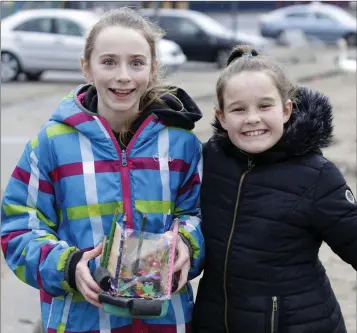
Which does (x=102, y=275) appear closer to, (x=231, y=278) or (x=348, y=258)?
(x=231, y=278)

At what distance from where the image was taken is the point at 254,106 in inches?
96.0

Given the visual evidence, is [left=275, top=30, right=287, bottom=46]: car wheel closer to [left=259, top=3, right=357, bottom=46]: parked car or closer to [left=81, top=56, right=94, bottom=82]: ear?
[left=259, top=3, right=357, bottom=46]: parked car

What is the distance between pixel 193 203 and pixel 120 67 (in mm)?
498

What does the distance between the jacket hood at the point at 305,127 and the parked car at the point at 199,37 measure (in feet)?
59.8

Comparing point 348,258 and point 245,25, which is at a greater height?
point 348,258

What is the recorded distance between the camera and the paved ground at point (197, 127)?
4738mm

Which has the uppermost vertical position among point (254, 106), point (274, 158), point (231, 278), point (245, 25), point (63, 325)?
point (254, 106)

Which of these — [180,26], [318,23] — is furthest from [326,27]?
[180,26]

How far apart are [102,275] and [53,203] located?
13.9 inches

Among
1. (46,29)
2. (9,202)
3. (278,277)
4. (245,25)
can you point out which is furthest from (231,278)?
(245,25)

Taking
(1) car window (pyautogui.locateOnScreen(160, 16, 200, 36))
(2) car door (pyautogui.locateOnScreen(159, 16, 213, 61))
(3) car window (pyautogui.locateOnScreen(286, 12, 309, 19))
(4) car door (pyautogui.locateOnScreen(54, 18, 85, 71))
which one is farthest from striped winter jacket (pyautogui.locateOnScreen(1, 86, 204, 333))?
(3) car window (pyautogui.locateOnScreen(286, 12, 309, 19))

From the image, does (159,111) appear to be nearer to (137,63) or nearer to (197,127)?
(137,63)

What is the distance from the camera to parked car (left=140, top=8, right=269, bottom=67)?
20844 millimetres

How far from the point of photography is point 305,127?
2482 millimetres
